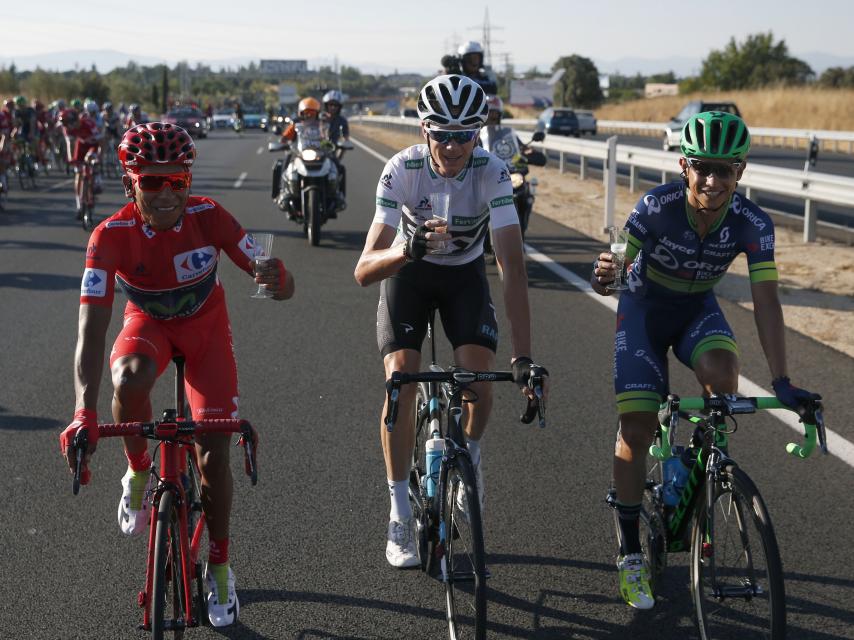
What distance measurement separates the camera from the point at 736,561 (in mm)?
3947

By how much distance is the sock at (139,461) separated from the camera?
14.8 feet

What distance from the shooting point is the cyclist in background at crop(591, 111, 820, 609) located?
4.41m

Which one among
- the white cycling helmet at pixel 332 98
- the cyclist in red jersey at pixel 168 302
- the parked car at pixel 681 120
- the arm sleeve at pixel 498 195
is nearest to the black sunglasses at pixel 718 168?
the arm sleeve at pixel 498 195

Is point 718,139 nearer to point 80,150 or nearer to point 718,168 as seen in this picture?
point 718,168

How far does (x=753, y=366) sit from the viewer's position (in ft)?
27.0

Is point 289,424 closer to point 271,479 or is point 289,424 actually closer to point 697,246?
point 271,479

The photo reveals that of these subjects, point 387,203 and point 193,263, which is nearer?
point 193,263

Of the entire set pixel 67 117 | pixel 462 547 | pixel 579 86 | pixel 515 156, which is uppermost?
pixel 579 86

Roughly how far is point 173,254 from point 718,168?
2191 mm

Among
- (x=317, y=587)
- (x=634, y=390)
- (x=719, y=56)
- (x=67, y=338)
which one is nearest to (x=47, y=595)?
(x=317, y=587)

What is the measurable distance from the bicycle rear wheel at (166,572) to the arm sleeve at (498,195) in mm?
1788

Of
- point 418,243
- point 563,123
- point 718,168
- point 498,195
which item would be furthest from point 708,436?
point 563,123

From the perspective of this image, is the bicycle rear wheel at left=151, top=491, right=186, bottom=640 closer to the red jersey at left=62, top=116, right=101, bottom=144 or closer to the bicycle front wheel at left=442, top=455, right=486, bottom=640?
the bicycle front wheel at left=442, top=455, right=486, bottom=640

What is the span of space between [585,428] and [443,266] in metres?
2.30
